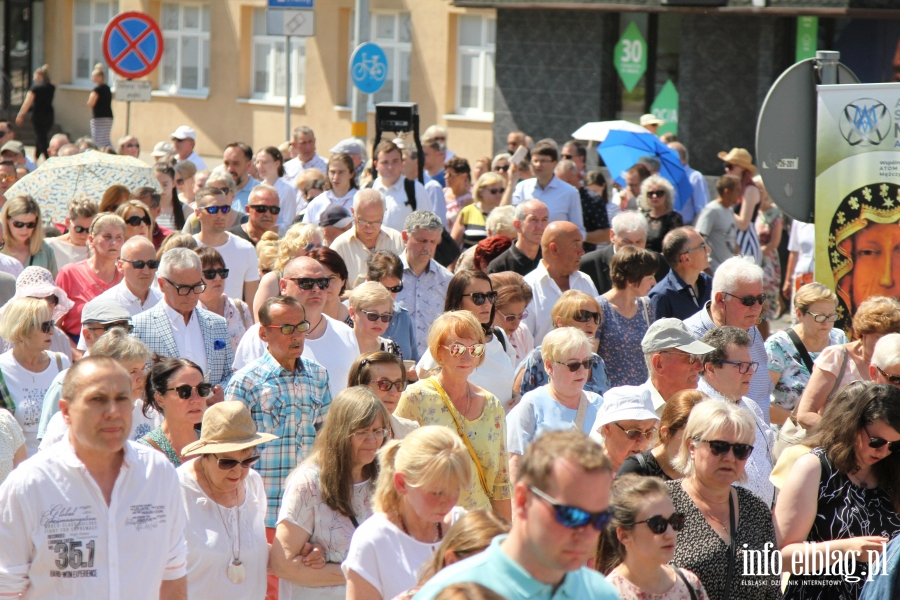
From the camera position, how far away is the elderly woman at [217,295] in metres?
7.86

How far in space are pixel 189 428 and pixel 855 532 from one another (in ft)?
9.70

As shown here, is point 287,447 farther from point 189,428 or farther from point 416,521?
point 416,521

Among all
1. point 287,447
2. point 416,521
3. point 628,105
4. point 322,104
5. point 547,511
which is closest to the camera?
point 547,511

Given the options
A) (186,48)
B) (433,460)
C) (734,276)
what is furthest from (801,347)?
(186,48)

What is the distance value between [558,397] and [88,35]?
90.7ft

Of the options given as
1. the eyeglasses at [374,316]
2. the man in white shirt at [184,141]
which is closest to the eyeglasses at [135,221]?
the eyeglasses at [374,316]

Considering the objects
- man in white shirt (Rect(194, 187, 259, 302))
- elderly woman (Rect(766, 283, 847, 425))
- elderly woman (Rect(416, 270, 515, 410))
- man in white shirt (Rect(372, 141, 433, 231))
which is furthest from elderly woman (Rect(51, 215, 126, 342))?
elderly woman (Rect(766, 283, 847, 425))

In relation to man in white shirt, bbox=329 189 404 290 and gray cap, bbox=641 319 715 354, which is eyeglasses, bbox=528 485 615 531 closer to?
gray cap, bbox=641 319 715 354

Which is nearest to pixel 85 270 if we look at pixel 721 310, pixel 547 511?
pixel 721 310

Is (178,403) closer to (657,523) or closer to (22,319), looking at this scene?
(22,319)

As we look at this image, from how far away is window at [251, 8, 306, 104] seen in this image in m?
27.7

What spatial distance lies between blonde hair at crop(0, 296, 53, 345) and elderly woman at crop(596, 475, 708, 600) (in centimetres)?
357

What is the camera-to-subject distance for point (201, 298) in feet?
26.0

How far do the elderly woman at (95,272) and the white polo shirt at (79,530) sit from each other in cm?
373
